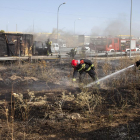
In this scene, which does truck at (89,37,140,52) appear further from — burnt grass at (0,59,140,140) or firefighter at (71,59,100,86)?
burnt grass at (0,59,140,140)

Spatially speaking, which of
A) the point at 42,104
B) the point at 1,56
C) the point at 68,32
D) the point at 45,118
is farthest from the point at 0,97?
the point at 68,32

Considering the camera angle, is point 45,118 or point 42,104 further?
point 42,104

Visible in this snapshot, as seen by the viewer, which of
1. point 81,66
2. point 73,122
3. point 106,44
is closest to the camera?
point 73,122

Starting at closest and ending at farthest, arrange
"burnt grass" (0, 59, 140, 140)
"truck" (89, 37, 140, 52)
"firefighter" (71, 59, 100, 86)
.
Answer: "burnt grass" (0, 59, 140, 140)
"firefighter" (71, 59, 100, 86)
"truck" (89, 37, 140, 52)

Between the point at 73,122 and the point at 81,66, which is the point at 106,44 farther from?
the point at 73,122

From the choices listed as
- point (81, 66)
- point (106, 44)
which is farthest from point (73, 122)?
point (106, 44)

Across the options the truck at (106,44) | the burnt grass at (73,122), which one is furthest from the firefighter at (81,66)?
the truck at (106,44)

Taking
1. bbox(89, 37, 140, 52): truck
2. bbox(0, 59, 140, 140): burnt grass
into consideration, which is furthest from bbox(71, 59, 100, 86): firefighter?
bbox(89, 37, 140, 52): truck

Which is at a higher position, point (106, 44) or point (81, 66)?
point (106, 44)

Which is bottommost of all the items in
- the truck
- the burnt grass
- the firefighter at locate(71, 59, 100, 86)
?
the burnt grass

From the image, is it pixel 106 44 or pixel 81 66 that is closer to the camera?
pixel 81 66

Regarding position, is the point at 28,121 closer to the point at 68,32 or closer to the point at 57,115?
the point at 57,115

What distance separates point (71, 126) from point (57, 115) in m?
0.69

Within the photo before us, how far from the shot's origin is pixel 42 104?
5.89m
